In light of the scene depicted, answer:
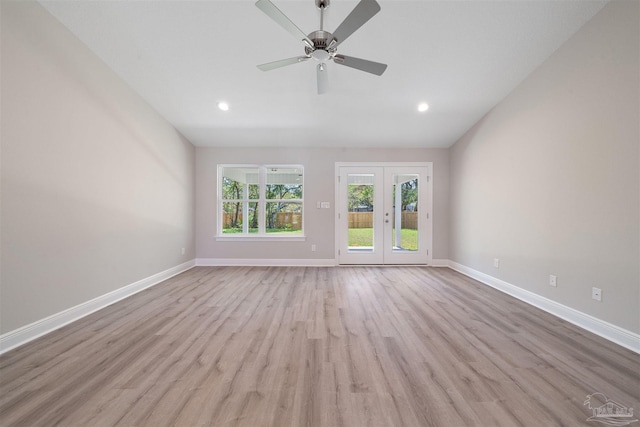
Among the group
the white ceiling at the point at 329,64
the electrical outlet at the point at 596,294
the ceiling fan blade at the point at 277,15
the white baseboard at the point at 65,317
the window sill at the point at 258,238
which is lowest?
the white baseboard at the point at 65,317

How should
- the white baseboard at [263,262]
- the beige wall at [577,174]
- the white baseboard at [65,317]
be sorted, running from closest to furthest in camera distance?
the white baseboard at [65,317] < the beige wall at [577,174] < the white baseboard at [263,262]

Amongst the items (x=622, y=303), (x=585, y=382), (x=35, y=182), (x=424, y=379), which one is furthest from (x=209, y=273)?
(x=622, y=303)

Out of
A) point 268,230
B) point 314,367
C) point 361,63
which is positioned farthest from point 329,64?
point 268,230

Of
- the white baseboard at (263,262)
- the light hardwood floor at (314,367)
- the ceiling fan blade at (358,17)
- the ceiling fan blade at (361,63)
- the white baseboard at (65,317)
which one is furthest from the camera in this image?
the white baseboard at (263,262)

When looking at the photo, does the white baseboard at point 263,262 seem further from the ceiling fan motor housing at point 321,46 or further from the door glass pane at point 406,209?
the ceiling fan motor housing at point 321,46

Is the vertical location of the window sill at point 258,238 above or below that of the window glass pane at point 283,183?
below

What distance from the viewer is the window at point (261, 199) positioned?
5.03 metres

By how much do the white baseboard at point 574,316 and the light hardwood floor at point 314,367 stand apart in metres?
0.11

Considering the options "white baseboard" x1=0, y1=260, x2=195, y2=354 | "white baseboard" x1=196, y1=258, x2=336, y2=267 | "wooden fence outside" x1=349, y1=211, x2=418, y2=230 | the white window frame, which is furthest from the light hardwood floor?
"wooden fence outside" x1=349, y1=211, x2=418, y2=230

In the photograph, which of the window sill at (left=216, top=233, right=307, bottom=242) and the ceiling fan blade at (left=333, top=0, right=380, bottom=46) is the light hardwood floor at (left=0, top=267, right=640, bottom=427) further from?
the ceiling fan blade at (left=333, top=0, right=380, bottom=46)

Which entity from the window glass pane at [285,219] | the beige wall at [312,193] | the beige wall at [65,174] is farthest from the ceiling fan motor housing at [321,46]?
the window glass pane at [285,219]

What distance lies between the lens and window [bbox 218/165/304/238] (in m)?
5.03

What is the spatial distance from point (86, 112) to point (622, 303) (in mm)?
5516

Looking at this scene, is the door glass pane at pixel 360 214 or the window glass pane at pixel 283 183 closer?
the door glass pane at pixel 360 214
